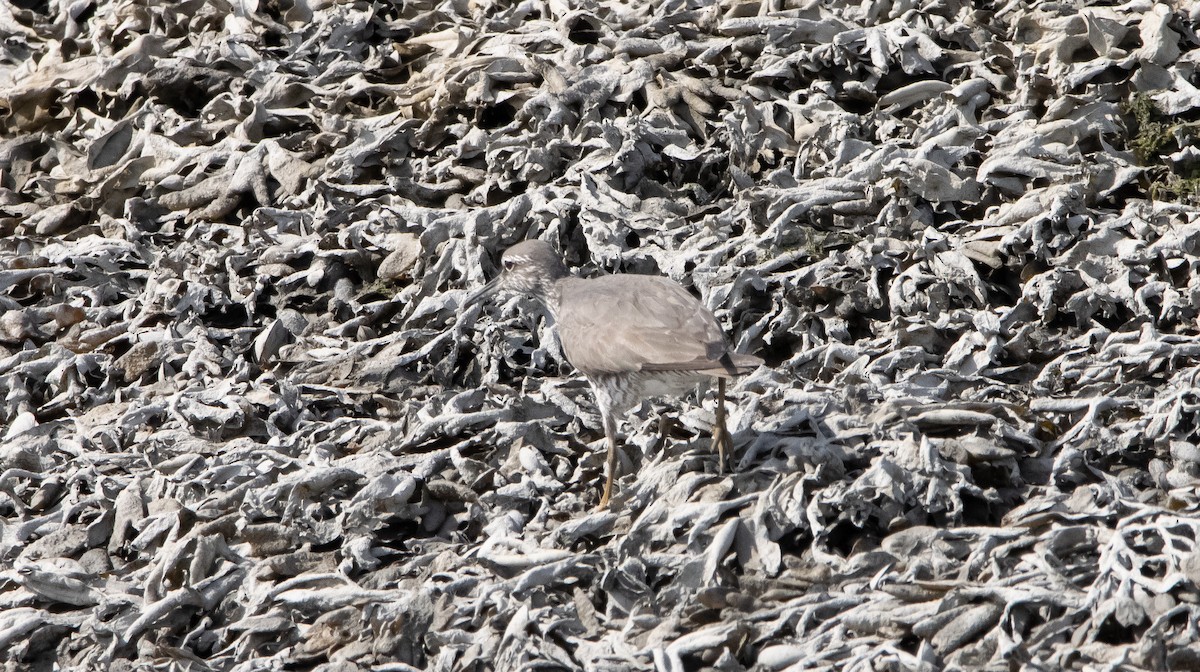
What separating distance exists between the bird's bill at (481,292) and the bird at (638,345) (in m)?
0.44

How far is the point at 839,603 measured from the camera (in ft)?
13.8

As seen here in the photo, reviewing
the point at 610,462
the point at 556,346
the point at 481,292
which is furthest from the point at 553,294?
the point at 610,462

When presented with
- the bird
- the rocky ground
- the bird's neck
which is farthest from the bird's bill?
the bird

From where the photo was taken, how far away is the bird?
4793mm

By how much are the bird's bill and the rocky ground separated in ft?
0.34

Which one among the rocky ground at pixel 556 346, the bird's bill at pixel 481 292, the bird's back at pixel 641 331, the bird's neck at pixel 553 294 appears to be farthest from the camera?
the bird's bill at pixel 481 292

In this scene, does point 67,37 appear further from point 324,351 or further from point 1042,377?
point 1042,377

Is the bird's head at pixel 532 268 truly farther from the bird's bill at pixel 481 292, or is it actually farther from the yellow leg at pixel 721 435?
the yellow leg at pixel 721 435

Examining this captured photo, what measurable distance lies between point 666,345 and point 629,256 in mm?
1323

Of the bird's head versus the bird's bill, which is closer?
the bird's head

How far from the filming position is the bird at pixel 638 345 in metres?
4.79

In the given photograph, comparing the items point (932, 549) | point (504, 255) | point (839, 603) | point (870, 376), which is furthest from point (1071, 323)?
point (504, 255)

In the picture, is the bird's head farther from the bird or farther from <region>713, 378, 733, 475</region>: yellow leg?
<region>713, 378, 733, 475</region>: yellow leg

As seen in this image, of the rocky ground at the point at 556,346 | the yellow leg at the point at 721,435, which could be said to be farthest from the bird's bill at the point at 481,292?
the yellow leg at the point at 721,435
